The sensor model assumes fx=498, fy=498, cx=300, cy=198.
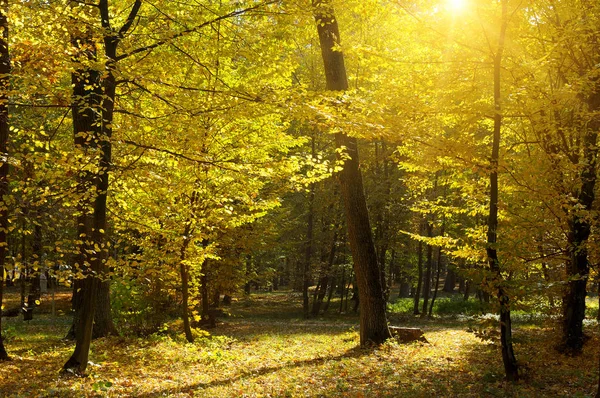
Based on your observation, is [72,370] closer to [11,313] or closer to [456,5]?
[456,5]

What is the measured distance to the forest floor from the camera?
705 cm

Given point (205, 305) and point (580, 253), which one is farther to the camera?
point (205, 305)

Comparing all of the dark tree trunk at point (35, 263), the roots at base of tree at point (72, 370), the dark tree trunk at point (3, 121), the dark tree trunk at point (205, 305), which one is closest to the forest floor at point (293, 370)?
the roots at base of tree at point (72, 370)

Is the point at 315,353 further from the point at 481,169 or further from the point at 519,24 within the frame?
the point at 519,24

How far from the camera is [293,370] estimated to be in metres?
9.15

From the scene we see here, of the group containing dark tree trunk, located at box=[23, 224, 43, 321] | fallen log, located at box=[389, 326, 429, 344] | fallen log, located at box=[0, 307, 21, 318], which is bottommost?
fallen log, located at box=[0, 307, 21, 318]

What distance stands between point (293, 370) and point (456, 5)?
6753 millimetres

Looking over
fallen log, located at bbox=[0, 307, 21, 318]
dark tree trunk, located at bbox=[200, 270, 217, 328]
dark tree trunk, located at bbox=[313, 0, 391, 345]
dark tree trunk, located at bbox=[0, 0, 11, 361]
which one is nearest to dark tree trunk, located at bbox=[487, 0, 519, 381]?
dark tree trunk, located at bbox=[313, 0, 391, 345]

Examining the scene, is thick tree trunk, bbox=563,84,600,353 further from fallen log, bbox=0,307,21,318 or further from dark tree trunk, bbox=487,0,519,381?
fallen log, bbox=0,307,21,318

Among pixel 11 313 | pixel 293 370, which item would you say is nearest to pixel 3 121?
pixel 293 370

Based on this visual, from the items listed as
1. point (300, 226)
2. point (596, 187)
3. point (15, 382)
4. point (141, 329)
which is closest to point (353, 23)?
point (596, 187)

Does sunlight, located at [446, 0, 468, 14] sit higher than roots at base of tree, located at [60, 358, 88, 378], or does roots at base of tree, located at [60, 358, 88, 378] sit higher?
sunlight, located at [446, 0, 468, 14]

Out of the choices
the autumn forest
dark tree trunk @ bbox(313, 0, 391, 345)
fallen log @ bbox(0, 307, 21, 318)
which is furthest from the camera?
fallen log @ bbox(0, 307, 21, 318)

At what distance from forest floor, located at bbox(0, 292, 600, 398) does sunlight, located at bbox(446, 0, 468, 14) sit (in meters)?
4.94
